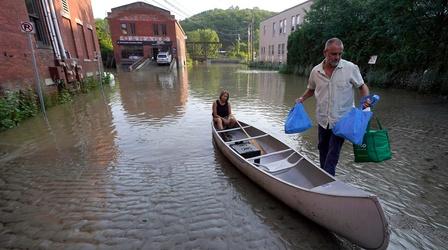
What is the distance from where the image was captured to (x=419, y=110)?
30.7ft

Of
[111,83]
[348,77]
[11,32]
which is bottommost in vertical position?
[111,83]

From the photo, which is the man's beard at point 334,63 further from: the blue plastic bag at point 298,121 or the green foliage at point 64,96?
the green foliage at point 64,96

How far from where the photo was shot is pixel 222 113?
21.5 ft

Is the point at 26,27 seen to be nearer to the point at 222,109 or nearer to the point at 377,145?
the point at 222,109

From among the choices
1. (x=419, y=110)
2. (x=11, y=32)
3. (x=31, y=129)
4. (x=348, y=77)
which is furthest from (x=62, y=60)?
(x=419, y=110)

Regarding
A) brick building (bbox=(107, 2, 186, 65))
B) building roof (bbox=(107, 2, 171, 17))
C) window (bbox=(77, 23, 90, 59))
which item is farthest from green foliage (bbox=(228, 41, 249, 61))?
window (bbox=(77, 23, 90, 59))

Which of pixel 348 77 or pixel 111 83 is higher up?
pixel 348 77

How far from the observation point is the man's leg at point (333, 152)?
138 inches

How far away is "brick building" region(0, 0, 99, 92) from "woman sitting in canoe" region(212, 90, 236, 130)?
6.55 meters

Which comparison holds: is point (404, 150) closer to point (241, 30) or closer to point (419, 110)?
point (419, 110)

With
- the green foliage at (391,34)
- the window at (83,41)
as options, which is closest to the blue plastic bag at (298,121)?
the green foliage at (391,34)

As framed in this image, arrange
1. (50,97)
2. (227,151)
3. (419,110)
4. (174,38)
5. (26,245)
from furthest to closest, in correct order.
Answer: (174,38), (50,97), (419,110), (227,151), (26,245)

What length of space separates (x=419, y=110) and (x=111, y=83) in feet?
60.1

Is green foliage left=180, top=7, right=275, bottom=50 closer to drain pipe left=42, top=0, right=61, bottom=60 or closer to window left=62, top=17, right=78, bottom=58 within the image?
window left=62, top=17, right=78, bottom=58
